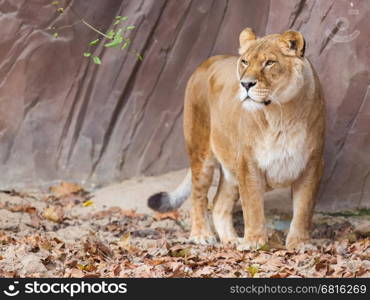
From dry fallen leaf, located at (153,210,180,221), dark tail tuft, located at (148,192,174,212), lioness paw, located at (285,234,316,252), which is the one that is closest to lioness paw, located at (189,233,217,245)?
dark tail tuft, located at (148,192,174,212)

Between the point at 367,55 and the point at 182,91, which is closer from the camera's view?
the point at 367,55

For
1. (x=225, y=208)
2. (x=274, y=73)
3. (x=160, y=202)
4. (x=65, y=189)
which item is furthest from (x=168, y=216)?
(x=274, y=73)

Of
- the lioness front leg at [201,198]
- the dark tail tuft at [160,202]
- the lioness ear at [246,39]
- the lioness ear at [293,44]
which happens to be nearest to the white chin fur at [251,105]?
the lioness ear at [293,44]

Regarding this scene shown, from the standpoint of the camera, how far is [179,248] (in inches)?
253

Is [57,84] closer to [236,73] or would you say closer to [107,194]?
[107,194]

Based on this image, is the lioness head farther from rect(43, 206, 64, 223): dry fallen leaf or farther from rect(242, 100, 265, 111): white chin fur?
rect(43, 206, 64, 223): dry fallen leaf

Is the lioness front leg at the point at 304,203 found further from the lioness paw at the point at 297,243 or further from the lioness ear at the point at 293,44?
the lioness ear at the point at 293,44

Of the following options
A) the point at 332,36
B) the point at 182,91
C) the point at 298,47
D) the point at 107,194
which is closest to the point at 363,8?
the point at 332,36

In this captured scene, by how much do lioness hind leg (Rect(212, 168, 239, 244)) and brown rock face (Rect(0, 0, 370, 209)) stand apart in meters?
1.43

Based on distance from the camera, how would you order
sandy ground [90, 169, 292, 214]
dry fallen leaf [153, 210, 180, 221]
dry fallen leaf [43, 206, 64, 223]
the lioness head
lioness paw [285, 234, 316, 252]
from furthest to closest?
1. sandy ground [90, 169, 292, 214]
2. dry fallen leaf [153, 210, 180, 221]
3. dry fallen leaf [43, 206, 64, 223]
4. lioness paw [285, 234, 316, 252]
5. the lioness head

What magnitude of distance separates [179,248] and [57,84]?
331 centimetres

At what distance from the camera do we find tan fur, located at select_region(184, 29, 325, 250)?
6.38 metres

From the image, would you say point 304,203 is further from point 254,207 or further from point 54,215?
point 54,215

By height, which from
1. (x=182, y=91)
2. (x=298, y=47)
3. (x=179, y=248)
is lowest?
(x=179, y=248)
